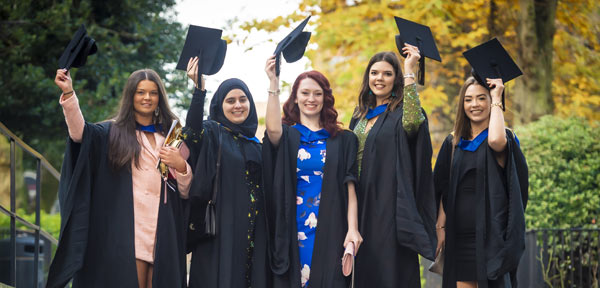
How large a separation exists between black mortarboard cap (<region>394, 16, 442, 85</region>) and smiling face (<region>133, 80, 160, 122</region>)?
1769 mm

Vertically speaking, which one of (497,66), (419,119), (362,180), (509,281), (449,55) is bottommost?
(509,281)

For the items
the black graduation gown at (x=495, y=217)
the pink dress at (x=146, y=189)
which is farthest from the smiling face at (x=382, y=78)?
the pink dress at (x=146, y=189)

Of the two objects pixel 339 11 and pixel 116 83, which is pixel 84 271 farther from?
pixel 339 11

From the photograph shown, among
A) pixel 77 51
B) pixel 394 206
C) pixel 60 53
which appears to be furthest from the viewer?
pixel 60 53

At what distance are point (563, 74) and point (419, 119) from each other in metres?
10.3

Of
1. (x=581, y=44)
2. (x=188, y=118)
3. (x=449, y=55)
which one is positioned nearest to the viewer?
(x=188, y=118)

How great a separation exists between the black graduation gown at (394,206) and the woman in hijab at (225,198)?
0.73m

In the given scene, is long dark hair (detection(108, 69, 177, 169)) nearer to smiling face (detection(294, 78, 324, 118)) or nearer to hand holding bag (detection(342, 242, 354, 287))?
smiling face (detection(294, 78, 324, 118))

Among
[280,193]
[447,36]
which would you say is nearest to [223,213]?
[280,193]

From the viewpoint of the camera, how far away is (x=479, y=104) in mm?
5387

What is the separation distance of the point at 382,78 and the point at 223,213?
4.78ft

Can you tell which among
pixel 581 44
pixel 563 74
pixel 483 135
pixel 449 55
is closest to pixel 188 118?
pixel 483 135

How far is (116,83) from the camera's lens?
10.3m

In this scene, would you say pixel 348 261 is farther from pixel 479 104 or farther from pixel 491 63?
pixel 491 63
